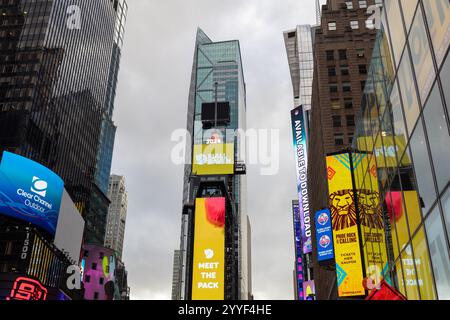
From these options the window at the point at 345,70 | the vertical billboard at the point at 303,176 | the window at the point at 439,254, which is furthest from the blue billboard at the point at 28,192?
the window at the point at 439,254

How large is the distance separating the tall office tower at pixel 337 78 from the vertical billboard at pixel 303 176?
3.51m

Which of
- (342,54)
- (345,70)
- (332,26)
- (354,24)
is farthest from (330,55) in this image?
(354,24)

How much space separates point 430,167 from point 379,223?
9.30 metres

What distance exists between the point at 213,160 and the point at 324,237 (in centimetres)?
4640

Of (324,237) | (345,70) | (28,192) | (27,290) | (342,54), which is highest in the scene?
(342,54)

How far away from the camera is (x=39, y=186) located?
68375 millimetres

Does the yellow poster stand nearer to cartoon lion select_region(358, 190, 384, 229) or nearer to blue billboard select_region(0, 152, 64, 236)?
cartoon lion select_region(358, 190, 384, 229)

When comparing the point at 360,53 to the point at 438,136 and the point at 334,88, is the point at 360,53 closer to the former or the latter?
the point at 334,88

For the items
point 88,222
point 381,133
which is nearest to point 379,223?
point 381,133

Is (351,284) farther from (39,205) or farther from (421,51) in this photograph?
(39,205)

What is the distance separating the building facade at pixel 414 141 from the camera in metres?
14.2

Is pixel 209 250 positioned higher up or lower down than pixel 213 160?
lower down

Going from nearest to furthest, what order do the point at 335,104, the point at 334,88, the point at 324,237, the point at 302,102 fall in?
the point at 324,237
the point at 335,104
the point at 334,88
the point at 302,102

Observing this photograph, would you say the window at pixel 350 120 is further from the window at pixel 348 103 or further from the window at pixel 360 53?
the window at pixel 360 53
